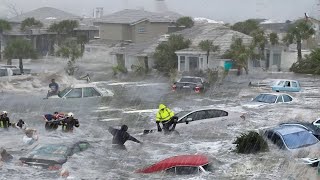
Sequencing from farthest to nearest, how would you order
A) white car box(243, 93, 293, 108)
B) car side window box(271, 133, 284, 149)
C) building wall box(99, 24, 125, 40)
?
building wall box(99, 24, 125, 40) → white car box(243, 93, 293, 108) → car side window box(271, 133, 284, 149)

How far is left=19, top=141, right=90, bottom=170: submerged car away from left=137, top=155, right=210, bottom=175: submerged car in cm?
194

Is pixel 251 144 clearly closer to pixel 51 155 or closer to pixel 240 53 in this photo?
pixel 51 155

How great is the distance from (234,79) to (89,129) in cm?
2149

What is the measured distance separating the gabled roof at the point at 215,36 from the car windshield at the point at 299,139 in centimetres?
2839

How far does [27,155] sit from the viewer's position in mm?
12898

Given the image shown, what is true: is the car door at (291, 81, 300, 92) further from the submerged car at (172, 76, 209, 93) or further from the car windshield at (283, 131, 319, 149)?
the car windshield at (283, 131, 319, 149)

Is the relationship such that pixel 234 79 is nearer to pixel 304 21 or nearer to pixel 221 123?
pixel 304 21

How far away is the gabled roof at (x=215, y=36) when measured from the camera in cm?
4350

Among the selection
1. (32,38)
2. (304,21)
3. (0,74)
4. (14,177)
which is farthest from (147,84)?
(32,38)

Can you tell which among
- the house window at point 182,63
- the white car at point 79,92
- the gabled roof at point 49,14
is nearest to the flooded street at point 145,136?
the white car at point 79,92

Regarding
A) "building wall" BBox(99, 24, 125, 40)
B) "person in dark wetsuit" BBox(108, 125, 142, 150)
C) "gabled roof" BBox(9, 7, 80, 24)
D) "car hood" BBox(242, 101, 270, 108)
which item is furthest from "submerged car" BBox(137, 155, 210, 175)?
"gabled roof" BBox(9, 7, 80, 24)

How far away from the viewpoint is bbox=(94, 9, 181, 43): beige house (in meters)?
56.0

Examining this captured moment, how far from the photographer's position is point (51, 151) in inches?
505

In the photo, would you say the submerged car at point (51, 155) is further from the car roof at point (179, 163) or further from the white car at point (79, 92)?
the white car at point (79, 92)
